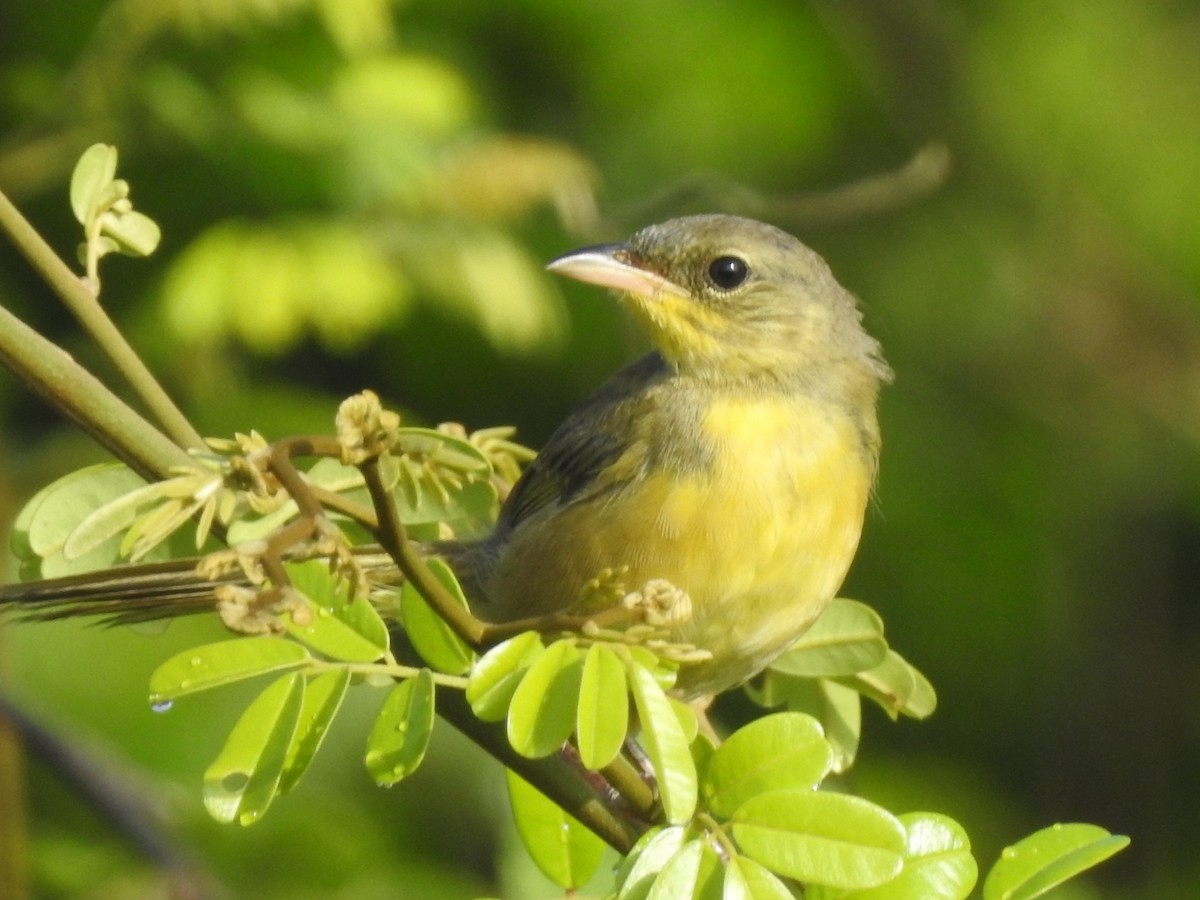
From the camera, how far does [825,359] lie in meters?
4.25

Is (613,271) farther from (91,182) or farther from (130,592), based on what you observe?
(91,182)

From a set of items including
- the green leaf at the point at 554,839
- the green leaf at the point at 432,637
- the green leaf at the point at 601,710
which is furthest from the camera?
the green leaf at the point at 554,839

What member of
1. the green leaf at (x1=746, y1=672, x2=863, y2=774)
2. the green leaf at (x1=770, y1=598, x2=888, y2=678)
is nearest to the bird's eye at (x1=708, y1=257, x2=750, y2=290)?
the green leaf at (x1=770, y1=598, x2=888, y2=678)

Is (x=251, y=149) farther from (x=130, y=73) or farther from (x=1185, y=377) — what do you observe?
(x=1185, y=377)

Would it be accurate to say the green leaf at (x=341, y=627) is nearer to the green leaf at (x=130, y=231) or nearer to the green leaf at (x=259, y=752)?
the green leaf at (x=259, y=752)

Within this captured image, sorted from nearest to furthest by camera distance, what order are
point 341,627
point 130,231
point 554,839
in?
point 341,627 < point 554,839 < point 130,231

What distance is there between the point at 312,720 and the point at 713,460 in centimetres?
162

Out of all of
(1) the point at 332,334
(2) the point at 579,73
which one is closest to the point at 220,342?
(1) the point at 332,334

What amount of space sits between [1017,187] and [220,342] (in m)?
4.27

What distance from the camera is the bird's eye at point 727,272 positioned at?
420cm

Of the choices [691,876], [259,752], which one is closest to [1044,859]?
[691,876]

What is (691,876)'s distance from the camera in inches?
89.4

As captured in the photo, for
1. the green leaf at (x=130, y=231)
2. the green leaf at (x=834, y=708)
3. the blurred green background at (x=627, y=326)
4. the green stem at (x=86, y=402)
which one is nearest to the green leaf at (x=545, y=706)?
the green stem at (x=86, y=402)

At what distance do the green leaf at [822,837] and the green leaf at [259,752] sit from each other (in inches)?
23.1
